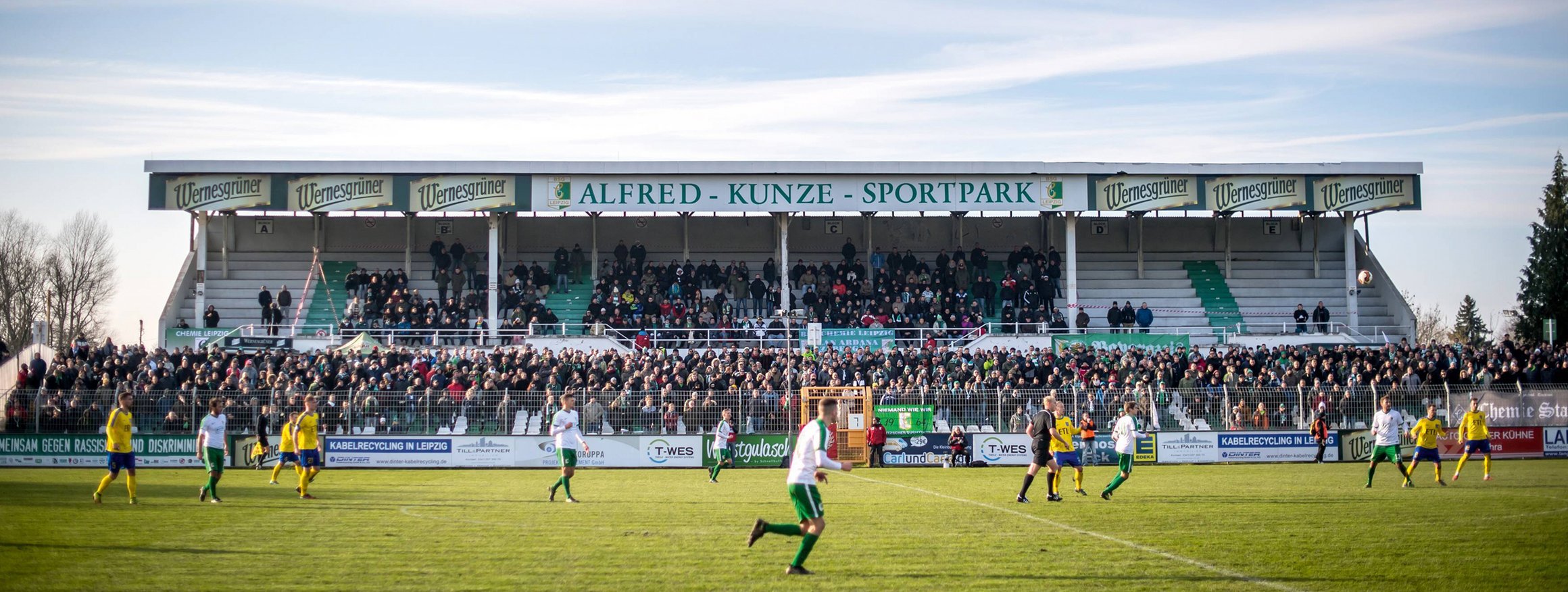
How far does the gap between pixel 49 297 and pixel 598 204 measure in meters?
39.2

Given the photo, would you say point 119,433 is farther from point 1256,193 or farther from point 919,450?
point 1256,193

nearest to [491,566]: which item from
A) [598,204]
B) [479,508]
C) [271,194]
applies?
[479,508]

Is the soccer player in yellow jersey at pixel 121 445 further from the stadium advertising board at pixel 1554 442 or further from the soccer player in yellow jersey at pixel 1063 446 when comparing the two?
the stadium advertising board at pixel 1554 442

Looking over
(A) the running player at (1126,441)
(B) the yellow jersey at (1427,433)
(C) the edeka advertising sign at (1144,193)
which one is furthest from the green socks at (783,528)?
(C) the edeka advertising sign at (1144,193)

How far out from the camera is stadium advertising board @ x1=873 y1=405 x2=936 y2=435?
31.6 meters

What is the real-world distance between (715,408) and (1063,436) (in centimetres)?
1279

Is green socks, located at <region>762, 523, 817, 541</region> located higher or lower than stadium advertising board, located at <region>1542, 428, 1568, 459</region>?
higher

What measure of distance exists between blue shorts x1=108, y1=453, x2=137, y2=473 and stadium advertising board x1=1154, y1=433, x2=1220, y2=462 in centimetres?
2389

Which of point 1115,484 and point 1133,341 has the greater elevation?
point 1133,341

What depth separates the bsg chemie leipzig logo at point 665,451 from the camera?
31.2 m

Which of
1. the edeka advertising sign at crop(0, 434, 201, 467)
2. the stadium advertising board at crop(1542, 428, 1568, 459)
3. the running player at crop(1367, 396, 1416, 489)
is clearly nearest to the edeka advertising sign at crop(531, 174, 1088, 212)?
the edeka advertising sign at crop(0, 434, 201, 467)

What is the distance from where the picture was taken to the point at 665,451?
103 ft

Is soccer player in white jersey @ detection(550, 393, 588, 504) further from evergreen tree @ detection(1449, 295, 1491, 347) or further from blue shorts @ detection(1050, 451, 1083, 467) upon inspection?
evergreen tree @ detection(1449, 295, 1491, 347)

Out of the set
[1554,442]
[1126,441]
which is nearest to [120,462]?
[1126,441]
